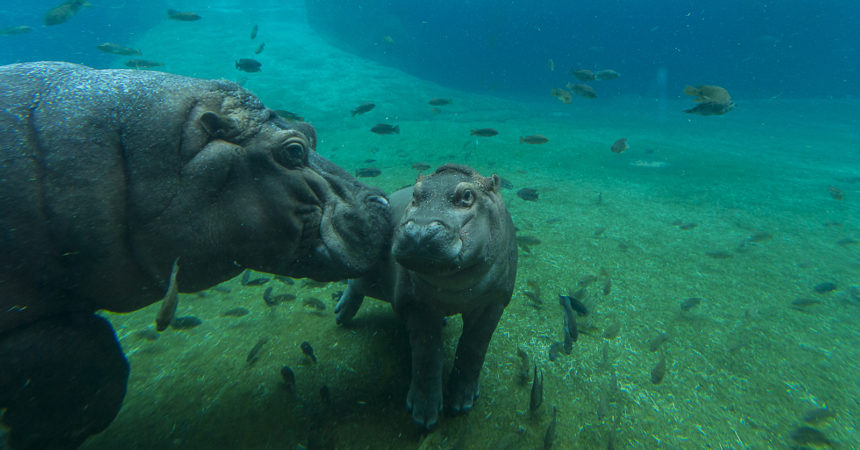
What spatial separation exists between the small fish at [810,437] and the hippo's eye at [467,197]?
385cm

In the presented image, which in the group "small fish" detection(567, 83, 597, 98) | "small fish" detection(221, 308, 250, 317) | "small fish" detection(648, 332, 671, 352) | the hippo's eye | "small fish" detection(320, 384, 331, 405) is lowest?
"small fish" detection(221, 308, 250, 317)

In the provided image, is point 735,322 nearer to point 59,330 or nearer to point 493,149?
point 59,330

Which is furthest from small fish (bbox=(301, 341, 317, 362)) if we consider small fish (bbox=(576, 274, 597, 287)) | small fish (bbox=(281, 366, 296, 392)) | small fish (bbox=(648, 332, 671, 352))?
small fish (bbox=(576, 274, 597, 287))

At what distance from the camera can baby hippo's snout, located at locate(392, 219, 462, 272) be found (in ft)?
7.52

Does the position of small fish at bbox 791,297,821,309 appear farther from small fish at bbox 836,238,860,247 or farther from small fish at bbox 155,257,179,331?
small fish at bbox 155,257,179,331

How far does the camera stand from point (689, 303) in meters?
5.67

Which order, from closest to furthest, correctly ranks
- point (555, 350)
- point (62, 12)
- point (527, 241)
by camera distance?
point (555, 350), point (527, 241), point (62, 12)

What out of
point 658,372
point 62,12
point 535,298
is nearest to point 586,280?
point 535,298

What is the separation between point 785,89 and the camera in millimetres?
43375

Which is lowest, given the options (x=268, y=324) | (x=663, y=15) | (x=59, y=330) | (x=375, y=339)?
(x=268, y=324)

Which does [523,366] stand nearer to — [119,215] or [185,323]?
[119,215]

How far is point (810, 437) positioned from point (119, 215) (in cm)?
605

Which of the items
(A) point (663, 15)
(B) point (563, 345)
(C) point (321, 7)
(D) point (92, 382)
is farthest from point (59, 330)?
(A) point (663, 15)

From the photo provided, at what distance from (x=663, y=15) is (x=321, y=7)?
4708 centimetres
